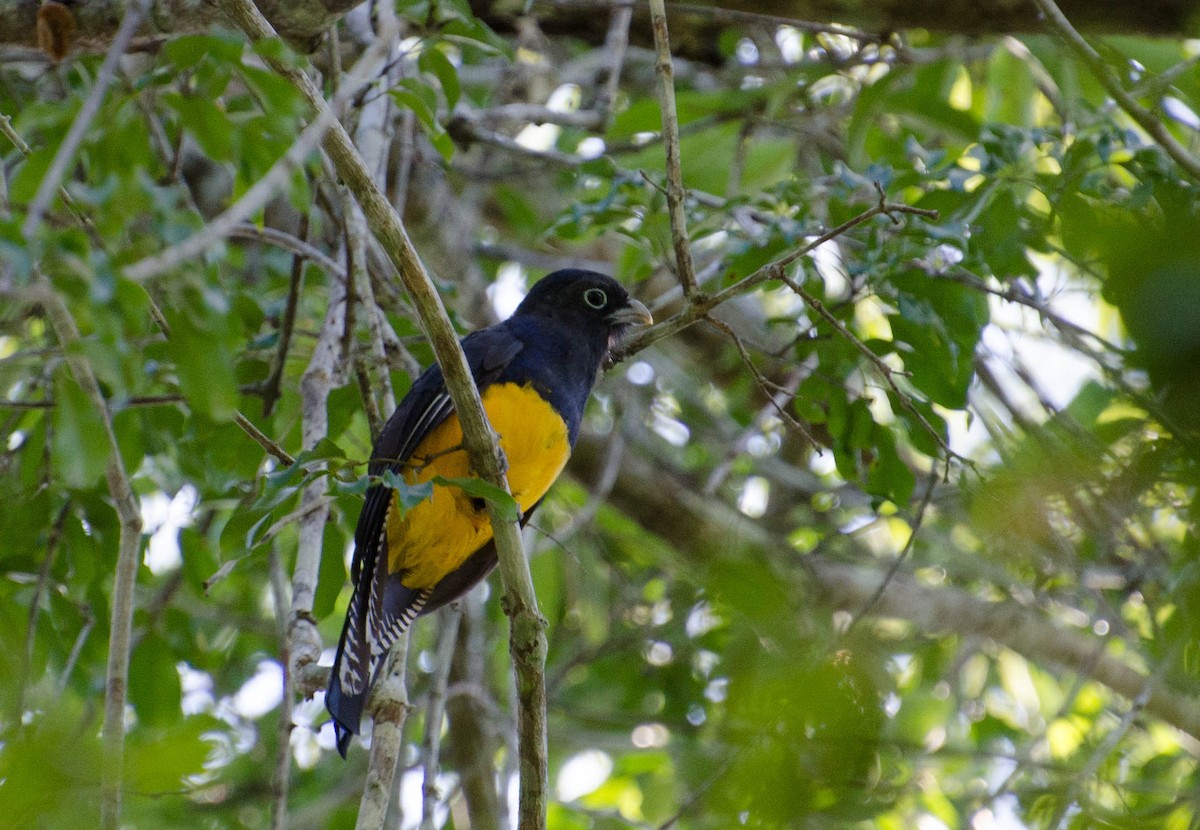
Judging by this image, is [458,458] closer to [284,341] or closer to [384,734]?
[284,341]

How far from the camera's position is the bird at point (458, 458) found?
378cm

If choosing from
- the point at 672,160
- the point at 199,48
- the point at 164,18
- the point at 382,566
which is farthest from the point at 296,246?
the point at 199,48

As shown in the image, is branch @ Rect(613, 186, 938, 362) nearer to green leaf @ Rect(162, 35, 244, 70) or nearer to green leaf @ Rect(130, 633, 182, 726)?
green leaf @ Rect(162, 35, 244, 70)

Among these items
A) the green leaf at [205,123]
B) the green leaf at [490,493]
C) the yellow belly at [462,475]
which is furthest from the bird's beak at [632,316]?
the green leaf at [205,123]

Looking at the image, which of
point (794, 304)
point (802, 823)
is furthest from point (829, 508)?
point (802, 823)

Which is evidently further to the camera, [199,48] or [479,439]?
[479,439]

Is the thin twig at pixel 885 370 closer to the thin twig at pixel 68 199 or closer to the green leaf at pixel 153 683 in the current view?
the thin twig at pixel 68 199

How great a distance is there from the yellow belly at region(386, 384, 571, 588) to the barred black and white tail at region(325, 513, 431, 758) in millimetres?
69

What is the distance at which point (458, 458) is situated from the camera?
13.4 ft

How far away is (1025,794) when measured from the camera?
4152 mm

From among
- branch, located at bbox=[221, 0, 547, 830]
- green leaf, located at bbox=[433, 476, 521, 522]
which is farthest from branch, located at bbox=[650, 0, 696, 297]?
green leaf, located at bbox=[433, 476, 521, 522]

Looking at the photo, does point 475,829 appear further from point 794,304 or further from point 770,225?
point 794,304

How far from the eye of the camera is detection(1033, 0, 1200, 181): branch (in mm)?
3128

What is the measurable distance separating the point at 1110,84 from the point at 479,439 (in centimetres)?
185
